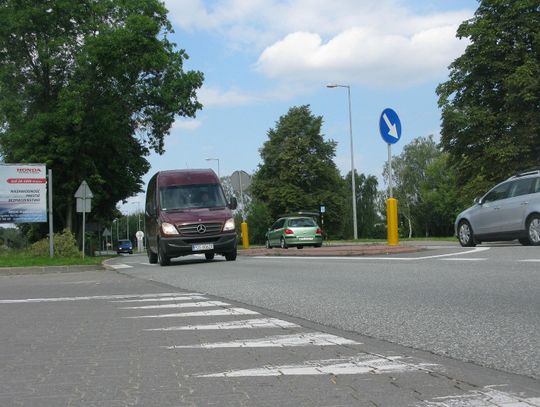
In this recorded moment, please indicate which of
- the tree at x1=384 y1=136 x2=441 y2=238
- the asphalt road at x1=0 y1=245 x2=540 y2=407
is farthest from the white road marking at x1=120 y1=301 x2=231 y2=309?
the tree at x1=384 y1=136 x2=441 y2=238

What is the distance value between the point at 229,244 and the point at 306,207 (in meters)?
49.8

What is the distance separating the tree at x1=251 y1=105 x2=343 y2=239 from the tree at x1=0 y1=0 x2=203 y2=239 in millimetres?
31802

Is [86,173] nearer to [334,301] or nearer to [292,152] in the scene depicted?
[334,301]

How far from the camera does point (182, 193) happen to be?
57.9ft

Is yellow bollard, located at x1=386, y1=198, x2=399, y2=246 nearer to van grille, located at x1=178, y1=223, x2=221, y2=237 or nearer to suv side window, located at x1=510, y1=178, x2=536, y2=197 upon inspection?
suv side window, located at x1=510, y1=178, x2=536, y2=197

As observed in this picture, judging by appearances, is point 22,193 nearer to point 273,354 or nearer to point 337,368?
point 273,354

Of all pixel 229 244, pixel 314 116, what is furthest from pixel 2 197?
pixel 314 116

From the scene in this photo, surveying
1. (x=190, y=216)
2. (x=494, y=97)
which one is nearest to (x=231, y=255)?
(x=190, y=216)

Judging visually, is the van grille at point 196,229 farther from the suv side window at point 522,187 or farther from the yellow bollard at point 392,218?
the suv side window at point 522,187

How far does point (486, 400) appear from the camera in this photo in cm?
339

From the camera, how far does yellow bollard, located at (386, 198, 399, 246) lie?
626 inches

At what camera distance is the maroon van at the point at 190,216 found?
55.0 ft

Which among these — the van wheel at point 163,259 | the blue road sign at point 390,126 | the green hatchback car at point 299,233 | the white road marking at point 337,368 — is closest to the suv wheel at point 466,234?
the blue road sign at point 390,126

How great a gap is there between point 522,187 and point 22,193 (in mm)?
16867
